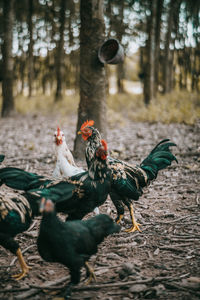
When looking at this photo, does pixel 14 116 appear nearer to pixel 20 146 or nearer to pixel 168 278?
pixel 20 146

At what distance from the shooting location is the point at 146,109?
12.9 m

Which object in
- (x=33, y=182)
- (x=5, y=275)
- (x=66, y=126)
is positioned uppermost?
(x=66, y=126)

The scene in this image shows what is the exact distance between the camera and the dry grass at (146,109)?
10.8 metres

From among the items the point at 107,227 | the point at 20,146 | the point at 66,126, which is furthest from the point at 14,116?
the point at 107,227

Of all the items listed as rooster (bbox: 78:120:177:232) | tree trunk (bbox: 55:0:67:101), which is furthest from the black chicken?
tree trunk (bbox: 55:0:67:101)

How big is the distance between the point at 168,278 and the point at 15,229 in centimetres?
153

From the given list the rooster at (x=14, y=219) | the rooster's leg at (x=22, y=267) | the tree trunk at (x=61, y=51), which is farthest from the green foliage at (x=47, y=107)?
the rooster's leg at (x=22, y=267)

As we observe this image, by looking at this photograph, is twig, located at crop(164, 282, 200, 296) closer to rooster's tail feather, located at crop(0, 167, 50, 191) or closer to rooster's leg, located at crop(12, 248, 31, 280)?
rooster's leg, located at crop(12, 248, 31, 280)

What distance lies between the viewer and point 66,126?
1097 centimetres

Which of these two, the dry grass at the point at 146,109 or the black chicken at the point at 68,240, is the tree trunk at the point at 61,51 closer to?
the dry grass at the point at 146,109

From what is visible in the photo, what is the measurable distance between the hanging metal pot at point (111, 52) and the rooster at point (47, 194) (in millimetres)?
2691

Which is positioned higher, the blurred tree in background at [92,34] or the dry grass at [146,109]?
the blurred tree in background at [92,34]

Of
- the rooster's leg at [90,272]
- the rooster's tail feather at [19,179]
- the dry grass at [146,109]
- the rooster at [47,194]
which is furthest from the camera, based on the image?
the dry grass at [146,109]

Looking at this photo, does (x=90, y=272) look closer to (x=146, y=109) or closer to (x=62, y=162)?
(x=62, y=162)
